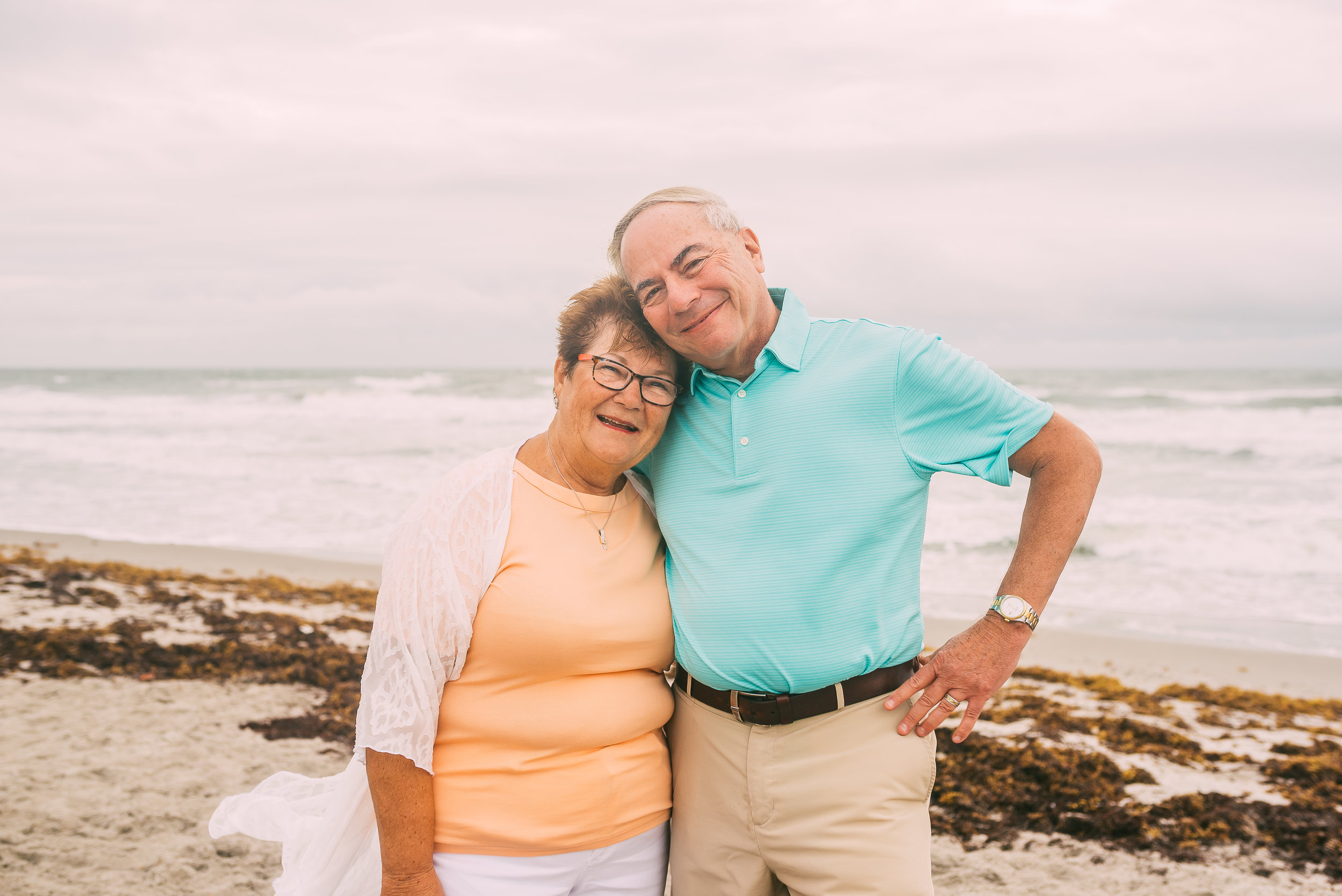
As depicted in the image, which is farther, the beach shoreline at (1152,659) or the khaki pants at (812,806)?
the beach shoreline at (1152,659)

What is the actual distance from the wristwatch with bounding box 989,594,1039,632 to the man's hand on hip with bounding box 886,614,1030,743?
0.01 m

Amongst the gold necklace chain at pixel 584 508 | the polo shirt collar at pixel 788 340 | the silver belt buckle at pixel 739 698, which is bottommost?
the silver belt buckle at pixel 739 698

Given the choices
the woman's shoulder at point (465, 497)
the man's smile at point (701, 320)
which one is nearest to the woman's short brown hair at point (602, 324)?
the man's smile at point (701, 320)

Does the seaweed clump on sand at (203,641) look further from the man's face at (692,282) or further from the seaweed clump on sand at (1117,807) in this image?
the man's face at (692,282)

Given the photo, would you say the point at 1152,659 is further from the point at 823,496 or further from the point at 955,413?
the point at 823,496

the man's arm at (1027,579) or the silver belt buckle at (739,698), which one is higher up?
the man's arm at (1027,579)

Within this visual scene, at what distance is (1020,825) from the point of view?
4.45m

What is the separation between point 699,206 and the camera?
8.07 feet

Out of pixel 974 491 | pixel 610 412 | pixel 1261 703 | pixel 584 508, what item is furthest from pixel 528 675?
pixel 974 491

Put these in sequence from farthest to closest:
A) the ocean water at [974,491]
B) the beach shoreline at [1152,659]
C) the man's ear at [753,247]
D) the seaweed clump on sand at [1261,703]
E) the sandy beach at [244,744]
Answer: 1. the ocean water at [974,491]
2. the beach shoreline at [1152,659]
3. the seaweed clump on sand at [1261,703]
4. the sandy beach at [244,744]
5. the man's ear at [753,247]

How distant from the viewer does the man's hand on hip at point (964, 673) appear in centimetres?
231

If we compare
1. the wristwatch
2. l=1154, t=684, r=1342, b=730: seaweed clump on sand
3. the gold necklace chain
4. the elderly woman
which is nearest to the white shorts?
the elderly woman

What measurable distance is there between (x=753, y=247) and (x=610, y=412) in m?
0.73

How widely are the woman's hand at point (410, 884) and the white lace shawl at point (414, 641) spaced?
14 cm
